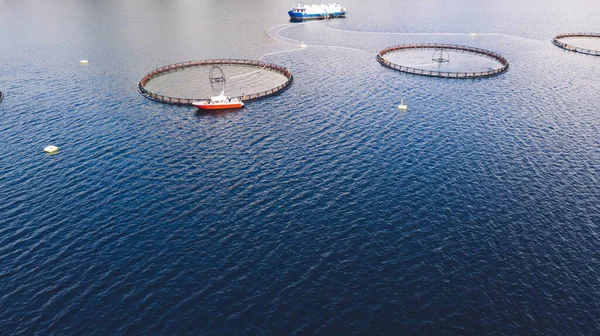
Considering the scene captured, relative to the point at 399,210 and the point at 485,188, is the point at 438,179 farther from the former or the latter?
the point at 399,210

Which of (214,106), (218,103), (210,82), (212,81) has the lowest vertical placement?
(214,106)

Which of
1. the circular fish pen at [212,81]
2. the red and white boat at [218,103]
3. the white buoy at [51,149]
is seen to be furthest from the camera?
the circular fish pen at [212,81]

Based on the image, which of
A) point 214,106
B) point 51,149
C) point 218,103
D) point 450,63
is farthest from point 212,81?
point 450,63

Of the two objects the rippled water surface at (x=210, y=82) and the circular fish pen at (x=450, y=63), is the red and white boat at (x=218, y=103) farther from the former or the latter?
the circular fish pen at (x=450, y=63)

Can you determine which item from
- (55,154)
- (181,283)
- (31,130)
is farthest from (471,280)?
(31,130)

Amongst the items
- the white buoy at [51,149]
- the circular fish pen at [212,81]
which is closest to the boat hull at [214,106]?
the circular fish pen at [212,81]

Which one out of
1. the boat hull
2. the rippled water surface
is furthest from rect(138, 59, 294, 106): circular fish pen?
the boat hull

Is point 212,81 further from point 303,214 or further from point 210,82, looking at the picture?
point 303,214
